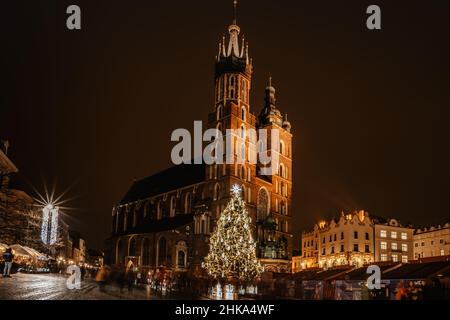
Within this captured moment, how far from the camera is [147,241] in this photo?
7581 centimetres

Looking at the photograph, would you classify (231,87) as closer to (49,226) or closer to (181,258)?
(181,258)

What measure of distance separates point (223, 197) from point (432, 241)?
128 feet

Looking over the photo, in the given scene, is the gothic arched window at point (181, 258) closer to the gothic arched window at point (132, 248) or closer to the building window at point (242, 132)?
the gothic arched window at point (132, 248)

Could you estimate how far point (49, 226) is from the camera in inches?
3450

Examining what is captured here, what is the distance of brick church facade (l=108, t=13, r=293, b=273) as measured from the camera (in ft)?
224

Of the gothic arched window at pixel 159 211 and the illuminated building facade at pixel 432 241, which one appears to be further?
the gothic arched window at pixel 159 211

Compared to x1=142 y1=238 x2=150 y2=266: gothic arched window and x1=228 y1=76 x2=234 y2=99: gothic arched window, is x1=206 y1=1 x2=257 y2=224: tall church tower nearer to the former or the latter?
x1=228 y1=76 x2=234 y2=99: gothic arched window

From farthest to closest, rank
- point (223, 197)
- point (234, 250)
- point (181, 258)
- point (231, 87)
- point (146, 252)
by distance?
1. point (146, 252)
2. point (231, 87)
3. point (181, 258)
4. point (223, 197)
5. point (234, 250)

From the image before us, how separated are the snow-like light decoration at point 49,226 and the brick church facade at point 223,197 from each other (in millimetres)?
10336

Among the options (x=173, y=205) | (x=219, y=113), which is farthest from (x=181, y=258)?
(x=219, y=113)

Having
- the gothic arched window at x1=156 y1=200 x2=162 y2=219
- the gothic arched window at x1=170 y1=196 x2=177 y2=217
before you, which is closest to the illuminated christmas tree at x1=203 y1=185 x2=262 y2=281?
the gothic arched window at x1=170 y1=196 x2=177 y2=217

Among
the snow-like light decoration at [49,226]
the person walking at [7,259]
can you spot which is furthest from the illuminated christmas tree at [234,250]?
the snow-like light decoration at [49,226]

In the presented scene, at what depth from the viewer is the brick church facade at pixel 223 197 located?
224 feet
